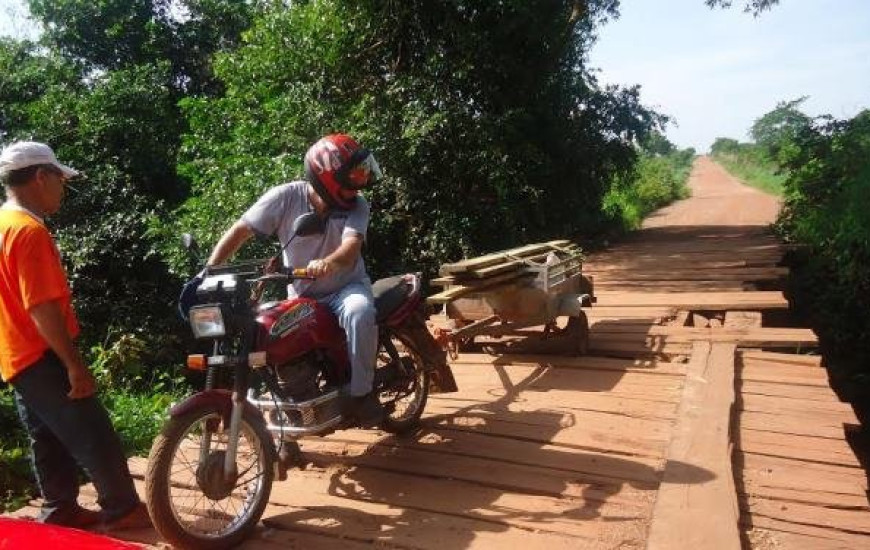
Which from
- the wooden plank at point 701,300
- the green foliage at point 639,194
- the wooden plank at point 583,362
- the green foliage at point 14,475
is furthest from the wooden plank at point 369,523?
the green foliage at point 639,194

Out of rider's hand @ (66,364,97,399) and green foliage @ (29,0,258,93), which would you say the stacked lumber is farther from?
green foliage @ (29,0,258,93)

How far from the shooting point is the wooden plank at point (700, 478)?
2758mm

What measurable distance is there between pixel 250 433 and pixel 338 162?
1409 mm

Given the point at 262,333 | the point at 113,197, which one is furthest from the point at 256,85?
the point at 262,333

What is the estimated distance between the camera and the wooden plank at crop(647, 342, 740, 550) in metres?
2.76

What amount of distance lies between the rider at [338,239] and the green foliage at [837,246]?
7191 mm

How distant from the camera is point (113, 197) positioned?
38.0 ft

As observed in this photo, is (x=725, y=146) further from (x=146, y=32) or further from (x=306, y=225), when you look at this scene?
(x=306, y=225)

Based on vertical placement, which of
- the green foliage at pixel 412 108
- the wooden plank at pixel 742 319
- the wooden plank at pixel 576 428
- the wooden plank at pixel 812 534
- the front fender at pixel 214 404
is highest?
the green foliage at pixel 412 108

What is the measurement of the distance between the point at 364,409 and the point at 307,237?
96cm

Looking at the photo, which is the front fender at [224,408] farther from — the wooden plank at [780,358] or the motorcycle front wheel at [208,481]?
the wooden plank at [780,358]

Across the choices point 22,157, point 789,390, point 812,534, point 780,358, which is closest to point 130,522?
point 22,157

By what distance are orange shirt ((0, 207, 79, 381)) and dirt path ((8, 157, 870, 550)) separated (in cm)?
94

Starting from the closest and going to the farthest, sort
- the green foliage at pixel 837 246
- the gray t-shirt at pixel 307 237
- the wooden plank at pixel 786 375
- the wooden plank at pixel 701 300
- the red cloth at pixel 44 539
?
the red cloth at pixel 44 539 → the gray t-shirt at pixel 307 237 → the wooden plank at pixel 786 375 → the wooden plank at pixel 701 300 → the green foliage at pixel 837 246
